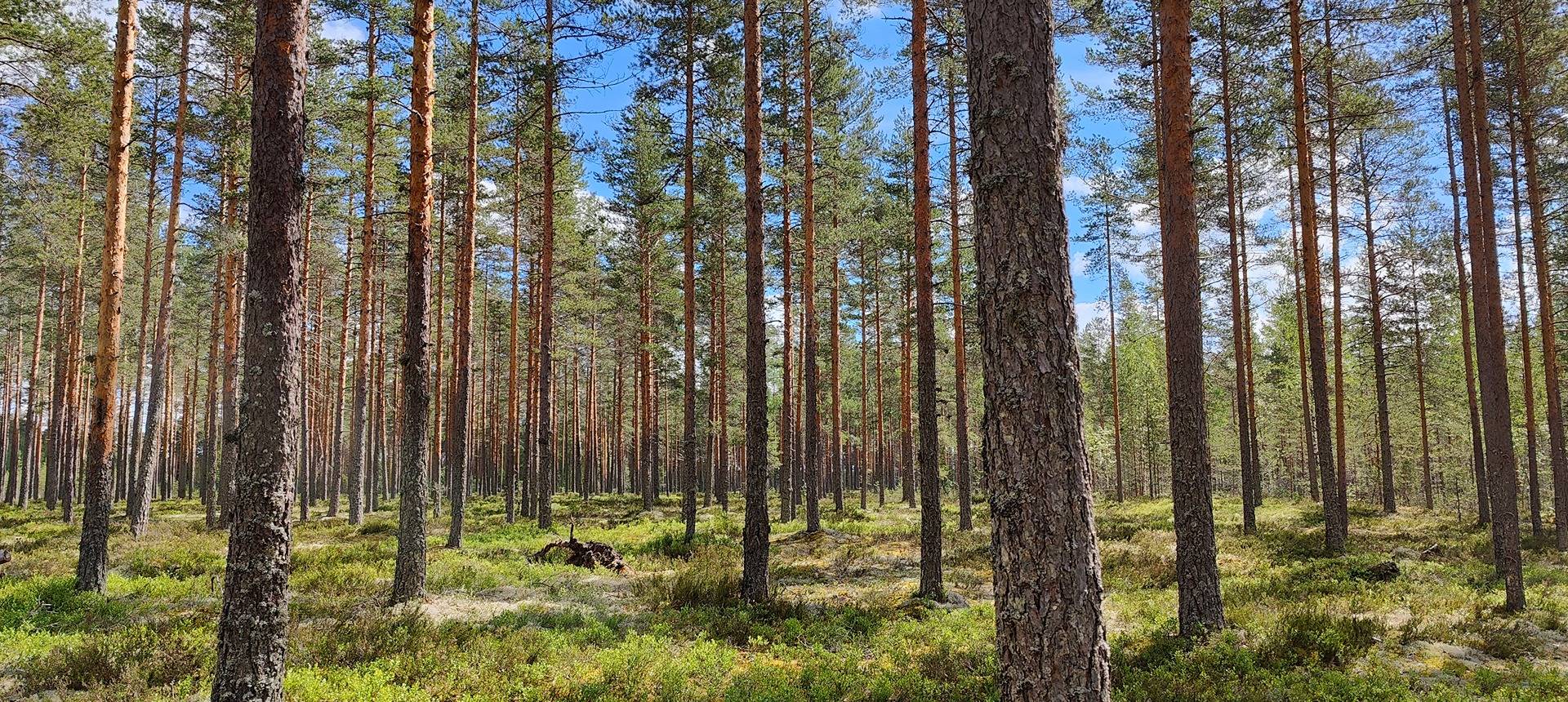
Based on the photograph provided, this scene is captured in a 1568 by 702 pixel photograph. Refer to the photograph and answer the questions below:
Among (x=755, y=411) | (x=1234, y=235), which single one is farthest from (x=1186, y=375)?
(x=1234, y=235)

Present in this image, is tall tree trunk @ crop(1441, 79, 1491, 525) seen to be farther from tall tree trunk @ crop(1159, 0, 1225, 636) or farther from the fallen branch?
the fallen branch

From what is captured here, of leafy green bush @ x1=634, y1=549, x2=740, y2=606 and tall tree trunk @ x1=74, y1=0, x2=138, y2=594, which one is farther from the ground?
tall tree trunk @ x1=74, y1=0, x2=138, y2=594

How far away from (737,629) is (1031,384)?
653 centimetres

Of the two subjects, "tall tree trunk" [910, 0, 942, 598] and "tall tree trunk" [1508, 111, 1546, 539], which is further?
"tall tree trunk" [1508, 111, 1546, 539]

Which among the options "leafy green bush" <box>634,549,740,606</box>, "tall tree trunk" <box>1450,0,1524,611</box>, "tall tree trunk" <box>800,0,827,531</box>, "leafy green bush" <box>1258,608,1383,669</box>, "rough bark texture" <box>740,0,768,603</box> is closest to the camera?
"leafy green bush" <box>1258,608,1383,669</box>

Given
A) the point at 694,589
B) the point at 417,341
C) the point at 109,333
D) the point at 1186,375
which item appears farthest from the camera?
the point at 694,589

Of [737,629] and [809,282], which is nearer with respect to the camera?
[737,629]

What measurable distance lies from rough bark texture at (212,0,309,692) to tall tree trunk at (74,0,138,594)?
7426mm

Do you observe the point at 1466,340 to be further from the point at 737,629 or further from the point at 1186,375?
the point at 737,629

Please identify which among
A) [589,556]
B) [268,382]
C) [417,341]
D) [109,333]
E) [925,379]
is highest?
[109,333]

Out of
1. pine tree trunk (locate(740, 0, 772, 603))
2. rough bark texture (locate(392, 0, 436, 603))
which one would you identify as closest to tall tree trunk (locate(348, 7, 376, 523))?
rough bark texture (locate(392, 0, 436, 603))

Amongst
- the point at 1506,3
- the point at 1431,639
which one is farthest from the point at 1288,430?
the point at 1431,639

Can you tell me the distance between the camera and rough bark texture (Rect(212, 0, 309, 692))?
15.9 feet

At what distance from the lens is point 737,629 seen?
8.57 m
